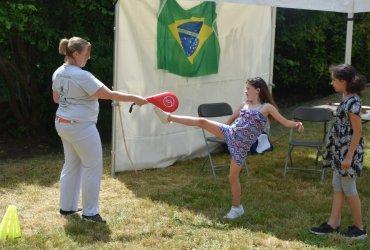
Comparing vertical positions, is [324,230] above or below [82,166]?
below

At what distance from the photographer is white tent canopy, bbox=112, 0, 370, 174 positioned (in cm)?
649

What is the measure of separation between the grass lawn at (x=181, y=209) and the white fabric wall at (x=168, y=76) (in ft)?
0.94

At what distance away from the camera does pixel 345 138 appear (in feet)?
14.8

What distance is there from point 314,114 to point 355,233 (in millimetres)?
2606

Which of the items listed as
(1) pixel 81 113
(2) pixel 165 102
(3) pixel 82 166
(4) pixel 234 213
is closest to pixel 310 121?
(4) pixel 234 213

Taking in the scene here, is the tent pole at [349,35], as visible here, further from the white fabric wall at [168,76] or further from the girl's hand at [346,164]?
the girl's hand at [346,164]

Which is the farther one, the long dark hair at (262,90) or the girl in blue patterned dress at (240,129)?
the long dark hair at (262,90)

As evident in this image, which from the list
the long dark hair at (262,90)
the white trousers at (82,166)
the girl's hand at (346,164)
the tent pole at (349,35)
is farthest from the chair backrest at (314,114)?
the white trousers at (82,166)

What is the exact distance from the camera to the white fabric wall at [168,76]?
6.61 meters

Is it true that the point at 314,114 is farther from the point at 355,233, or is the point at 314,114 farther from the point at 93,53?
the point at 93,53

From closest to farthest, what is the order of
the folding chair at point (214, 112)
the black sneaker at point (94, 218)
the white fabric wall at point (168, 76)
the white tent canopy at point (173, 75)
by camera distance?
1. the black sneaker at point (94, 218)
2. the white tent canopy at point (173, 75)
3. the white fabric wall at point (168, 76)
4. the folding chair at point (214, 112)

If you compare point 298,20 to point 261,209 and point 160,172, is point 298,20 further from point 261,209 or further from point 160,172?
point 261,209

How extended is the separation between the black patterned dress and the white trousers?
6.41 feet

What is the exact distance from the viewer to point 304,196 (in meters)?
5.95
